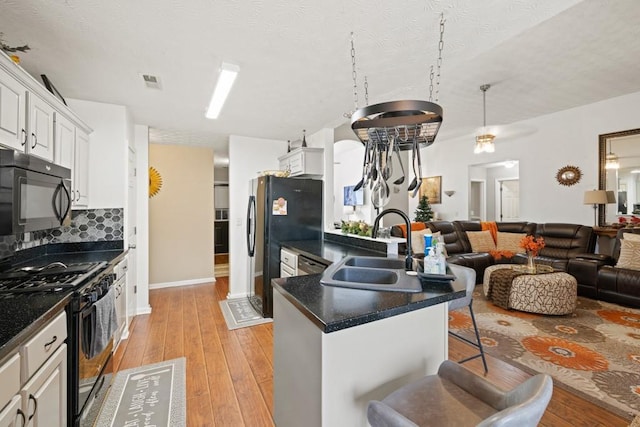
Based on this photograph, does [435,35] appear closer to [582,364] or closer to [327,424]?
[327,424]

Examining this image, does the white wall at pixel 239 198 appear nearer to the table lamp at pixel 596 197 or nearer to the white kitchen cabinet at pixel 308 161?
the white kitchen cabinet at pixel 308 161

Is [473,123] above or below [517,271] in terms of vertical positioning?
above

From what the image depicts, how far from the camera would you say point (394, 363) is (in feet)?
4.19

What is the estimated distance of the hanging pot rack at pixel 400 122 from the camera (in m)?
1.28

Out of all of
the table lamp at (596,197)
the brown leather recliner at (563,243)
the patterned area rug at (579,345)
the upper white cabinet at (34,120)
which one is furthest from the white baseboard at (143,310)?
the table lamp at (596,197)

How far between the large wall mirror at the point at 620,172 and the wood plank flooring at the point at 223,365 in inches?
153

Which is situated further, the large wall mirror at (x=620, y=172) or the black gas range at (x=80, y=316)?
the large wall mirror at (x=620, y=172)

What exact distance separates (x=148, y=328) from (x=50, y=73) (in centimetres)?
266

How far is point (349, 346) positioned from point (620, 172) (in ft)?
19.0

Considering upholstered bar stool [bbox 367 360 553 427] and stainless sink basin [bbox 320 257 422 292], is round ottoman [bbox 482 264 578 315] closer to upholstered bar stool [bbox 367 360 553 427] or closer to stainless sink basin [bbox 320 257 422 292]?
stainless sink basin [bbox 320 257 422 292]

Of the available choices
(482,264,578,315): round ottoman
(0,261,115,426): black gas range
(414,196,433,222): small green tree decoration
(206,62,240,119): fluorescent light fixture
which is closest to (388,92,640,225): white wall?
(414,196,433,222): small green tree decoration

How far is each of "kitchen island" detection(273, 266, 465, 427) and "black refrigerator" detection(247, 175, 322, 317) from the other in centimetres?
214

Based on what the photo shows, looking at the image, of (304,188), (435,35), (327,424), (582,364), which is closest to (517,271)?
(582,364)

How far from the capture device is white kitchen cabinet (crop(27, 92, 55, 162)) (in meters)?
1.83
